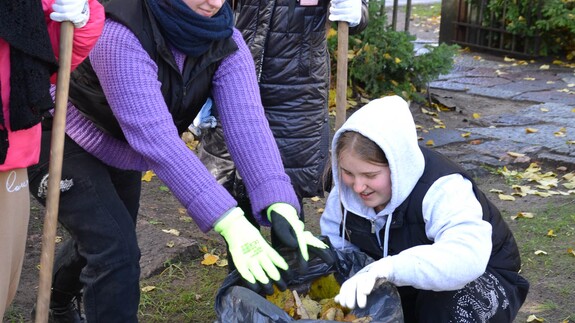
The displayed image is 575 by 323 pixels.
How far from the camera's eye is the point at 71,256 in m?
3.23

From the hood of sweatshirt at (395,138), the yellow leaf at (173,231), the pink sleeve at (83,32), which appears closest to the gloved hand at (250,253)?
the hood of sweatshirt at (395,138)

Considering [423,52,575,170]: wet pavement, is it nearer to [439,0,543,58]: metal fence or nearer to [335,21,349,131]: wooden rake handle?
[439,0,543,58]: metal fence

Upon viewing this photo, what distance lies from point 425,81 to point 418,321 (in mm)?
4873

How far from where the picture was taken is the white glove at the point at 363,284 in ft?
8.16

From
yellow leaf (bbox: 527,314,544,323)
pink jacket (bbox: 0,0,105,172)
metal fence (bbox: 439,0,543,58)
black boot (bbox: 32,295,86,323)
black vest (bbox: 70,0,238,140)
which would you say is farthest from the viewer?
metal fence (bbox: 439,0,543,58)

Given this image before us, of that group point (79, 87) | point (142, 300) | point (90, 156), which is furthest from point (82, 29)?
point (142, 300)

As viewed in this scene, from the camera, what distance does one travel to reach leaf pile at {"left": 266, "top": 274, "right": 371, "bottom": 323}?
257 cm

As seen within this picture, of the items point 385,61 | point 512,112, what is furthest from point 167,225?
point 512,112

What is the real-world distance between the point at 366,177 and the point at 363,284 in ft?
1.31

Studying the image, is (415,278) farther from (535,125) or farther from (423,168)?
(535,125)

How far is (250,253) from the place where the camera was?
241 cm

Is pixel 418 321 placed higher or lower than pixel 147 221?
higher

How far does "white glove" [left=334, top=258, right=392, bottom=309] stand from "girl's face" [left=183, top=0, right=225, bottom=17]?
903 mm

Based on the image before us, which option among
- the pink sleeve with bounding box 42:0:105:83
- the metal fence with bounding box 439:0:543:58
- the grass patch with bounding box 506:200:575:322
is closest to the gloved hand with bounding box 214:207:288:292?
the pink sleeve with bounding box 42:0:105:83
